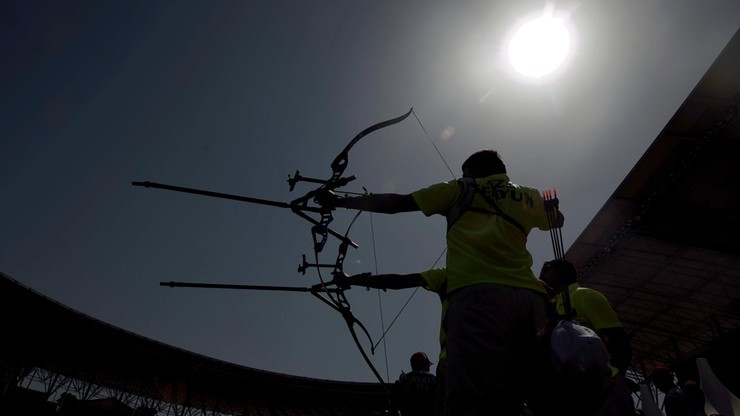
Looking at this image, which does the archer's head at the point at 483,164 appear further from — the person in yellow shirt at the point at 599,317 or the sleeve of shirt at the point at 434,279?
the sleeve of shirt at the point at 434,279

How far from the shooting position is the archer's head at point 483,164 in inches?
95.3

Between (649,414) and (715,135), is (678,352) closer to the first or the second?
(715,135)

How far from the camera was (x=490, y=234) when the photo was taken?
6.55 feet

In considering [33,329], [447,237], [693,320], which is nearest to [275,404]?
[33,329]

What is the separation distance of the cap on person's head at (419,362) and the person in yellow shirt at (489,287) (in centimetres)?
240

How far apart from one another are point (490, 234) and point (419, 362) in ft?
9.02

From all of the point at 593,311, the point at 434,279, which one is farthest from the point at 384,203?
the point at 593,311

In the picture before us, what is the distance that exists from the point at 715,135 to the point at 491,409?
1257 cm

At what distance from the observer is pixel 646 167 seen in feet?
39.7

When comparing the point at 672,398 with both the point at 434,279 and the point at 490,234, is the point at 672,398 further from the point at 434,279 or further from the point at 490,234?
the point at 490,234

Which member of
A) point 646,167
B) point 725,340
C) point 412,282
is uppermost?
point 646,167

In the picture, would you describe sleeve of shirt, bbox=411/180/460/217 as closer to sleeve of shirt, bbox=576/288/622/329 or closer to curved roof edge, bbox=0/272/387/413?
sleeve of shirt, bbox=576/288/622/329

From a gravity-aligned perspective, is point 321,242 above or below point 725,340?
below

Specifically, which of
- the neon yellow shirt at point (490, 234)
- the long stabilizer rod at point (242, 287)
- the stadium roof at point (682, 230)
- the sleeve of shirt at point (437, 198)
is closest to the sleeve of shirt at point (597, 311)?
the neon yellow shirt at point (490, 234)
